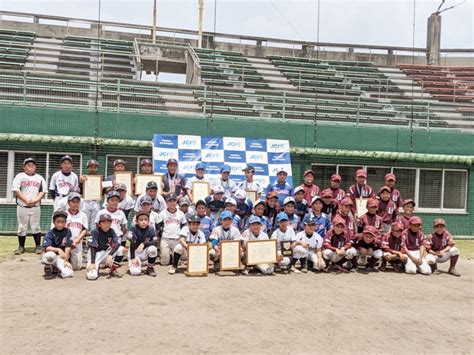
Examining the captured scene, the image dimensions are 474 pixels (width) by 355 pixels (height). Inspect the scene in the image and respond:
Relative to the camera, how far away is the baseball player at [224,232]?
8016 mm

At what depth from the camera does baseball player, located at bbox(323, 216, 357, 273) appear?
8.14 metres

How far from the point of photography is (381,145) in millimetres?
13914

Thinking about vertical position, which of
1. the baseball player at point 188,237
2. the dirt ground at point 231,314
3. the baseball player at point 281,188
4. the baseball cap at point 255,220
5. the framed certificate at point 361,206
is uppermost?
the baseball player at point 281,188

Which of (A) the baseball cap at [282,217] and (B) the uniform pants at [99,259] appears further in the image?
(A) the baseball cap at [282,217]

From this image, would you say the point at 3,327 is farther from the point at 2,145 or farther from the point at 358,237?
the point at 2,145

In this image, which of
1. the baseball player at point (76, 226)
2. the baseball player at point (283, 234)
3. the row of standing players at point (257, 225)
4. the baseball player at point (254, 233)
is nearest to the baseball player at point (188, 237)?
the row of standing players at point (257, 225)

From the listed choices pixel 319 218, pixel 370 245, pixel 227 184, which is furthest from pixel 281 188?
pixel 370 245

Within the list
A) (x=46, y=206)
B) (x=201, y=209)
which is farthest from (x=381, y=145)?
(x=46, y=206)

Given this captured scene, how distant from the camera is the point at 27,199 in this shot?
28.7 feet

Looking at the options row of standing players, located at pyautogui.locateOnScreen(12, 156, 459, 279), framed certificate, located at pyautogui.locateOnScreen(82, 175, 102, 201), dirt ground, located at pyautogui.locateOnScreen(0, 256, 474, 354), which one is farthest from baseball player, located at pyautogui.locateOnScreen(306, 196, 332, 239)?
framed certificate, located at pyautogui.locateOnScreen(82, 175, 102, 201)

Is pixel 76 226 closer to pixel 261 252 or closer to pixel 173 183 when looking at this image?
pixel 173 183

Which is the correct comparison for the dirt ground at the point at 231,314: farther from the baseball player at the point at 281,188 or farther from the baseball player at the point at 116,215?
the baseball player at the point at 281,188

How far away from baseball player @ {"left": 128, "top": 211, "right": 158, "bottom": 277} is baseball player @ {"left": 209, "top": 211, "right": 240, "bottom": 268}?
3.30 feet

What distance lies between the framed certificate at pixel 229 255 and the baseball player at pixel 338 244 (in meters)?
1.64
